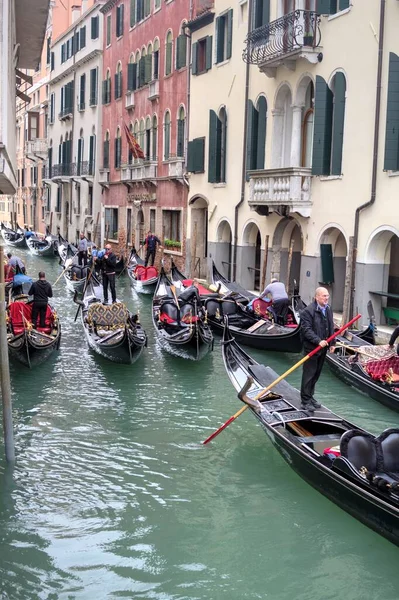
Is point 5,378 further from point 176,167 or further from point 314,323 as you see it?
point 176,167

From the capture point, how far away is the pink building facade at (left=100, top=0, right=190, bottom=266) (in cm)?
1852

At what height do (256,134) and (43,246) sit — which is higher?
(256,134)

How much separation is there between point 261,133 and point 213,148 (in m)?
2.24

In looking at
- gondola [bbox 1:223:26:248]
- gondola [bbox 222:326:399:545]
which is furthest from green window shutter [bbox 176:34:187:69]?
gondola [bbox 1:223:26:248]

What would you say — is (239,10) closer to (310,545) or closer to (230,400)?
(230,400)

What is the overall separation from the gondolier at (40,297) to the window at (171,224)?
362 inches

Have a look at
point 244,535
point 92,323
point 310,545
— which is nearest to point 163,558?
point 244,535

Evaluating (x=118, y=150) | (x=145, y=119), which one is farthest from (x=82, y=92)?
(x=145, y=119)

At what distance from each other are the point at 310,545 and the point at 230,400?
3356 mm

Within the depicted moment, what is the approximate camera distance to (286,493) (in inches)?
223

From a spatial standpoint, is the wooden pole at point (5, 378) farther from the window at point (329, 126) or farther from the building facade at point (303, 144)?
the window at point (329, 126)

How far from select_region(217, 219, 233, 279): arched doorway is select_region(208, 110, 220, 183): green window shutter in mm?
1029

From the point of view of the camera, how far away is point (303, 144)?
12.9 meters

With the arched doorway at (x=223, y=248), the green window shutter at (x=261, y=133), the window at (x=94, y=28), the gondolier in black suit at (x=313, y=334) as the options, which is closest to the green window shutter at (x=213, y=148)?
the arched doorway at (x=223, y=248)
